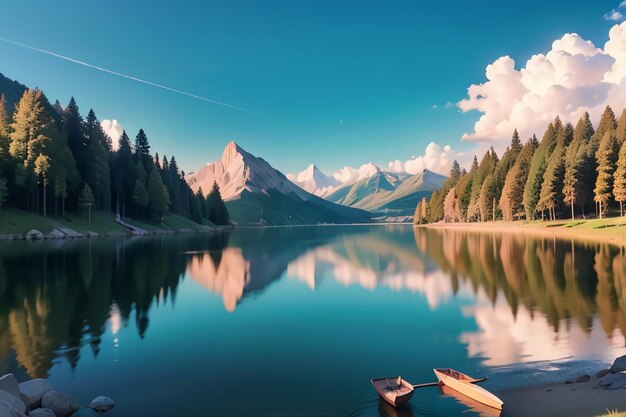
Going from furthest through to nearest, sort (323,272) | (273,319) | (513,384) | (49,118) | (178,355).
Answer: (49,118), (323,272), (273,319), (178,355), (513,384)

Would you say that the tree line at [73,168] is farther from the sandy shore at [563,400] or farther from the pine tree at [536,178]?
the pine tree at [536,178]

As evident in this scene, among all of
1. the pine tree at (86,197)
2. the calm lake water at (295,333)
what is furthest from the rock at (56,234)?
the calm lake water at (295,333)

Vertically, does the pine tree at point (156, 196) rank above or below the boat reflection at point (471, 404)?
above

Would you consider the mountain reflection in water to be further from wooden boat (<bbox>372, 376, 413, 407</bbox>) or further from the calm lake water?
wooden boat (<bbox>372, 376, 413, 407</bbox>)

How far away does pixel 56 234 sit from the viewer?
94250 mm

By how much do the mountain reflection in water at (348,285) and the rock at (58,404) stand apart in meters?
5.49

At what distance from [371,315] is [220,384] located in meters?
15.0

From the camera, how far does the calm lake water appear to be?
50.8ft

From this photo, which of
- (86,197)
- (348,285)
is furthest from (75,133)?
(348,285)

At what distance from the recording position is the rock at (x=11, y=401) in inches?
425

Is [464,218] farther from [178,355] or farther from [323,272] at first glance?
[178,355]

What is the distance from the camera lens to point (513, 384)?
51.6 feet

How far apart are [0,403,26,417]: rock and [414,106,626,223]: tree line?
11206 cm

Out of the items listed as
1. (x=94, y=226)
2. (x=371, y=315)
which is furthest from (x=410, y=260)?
(x=94, y=226)
